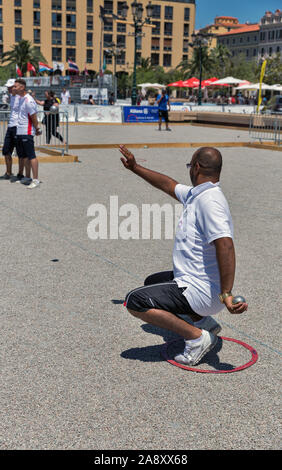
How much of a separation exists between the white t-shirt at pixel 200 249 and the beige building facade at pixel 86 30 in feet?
304

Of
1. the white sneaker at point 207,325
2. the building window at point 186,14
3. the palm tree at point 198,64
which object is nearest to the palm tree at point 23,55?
the palm tree at point 198,64

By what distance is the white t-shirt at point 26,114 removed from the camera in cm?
993

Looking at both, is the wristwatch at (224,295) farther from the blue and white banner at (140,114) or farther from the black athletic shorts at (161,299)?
the blue and white banner at (140,114)

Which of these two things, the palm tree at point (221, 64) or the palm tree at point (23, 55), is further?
the palm tree at point (221, 64)

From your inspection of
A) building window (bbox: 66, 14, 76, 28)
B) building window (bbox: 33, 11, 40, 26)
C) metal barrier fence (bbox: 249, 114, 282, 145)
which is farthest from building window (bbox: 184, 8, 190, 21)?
metal barrier fence (bbox: 249, 114, 282, 145)

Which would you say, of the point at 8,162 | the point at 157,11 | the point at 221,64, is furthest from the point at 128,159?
the point at 157,11

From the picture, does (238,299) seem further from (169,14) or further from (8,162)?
(169,14)

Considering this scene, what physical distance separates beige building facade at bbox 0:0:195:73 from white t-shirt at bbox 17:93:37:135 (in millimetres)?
85650

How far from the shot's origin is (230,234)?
3213 mm

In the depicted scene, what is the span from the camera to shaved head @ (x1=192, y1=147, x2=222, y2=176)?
3.30 meters

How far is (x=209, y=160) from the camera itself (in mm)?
3309
